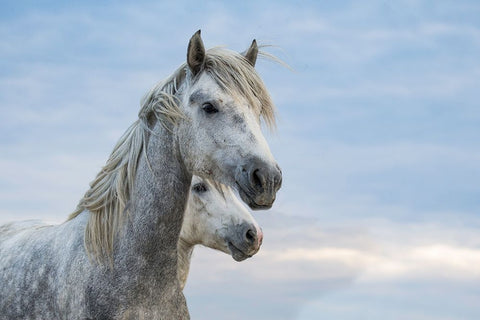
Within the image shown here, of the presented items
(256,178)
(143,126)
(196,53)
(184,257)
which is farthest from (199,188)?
(256,178)

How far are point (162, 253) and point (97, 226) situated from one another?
23.0 inches

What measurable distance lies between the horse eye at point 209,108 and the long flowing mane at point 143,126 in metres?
0.17

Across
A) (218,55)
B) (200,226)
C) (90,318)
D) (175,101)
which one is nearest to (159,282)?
(90,318)

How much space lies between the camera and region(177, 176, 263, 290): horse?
264 inches

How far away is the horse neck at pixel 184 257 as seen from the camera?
7.23 metres

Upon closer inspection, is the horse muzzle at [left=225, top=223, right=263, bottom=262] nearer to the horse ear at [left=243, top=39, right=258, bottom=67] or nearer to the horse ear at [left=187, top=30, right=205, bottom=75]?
the horse ear at [left=243, top=39, right=258, bottom=67]

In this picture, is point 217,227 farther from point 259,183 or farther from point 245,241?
point 259,183

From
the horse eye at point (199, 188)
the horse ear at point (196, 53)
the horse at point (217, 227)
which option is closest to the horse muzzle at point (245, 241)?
the horse at point (217, 227)

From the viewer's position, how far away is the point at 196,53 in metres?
4.66

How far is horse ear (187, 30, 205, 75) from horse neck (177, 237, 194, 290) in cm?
312

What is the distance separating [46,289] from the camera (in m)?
4.95

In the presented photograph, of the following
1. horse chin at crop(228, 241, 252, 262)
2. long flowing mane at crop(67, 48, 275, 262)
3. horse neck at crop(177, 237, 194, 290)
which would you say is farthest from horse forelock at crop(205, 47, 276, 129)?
horse neck at crop(177, 237, 194, 290)

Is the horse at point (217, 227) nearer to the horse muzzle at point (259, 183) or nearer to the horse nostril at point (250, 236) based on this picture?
the horse nostril at point (250, 236)

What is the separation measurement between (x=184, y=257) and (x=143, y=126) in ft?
9.57
